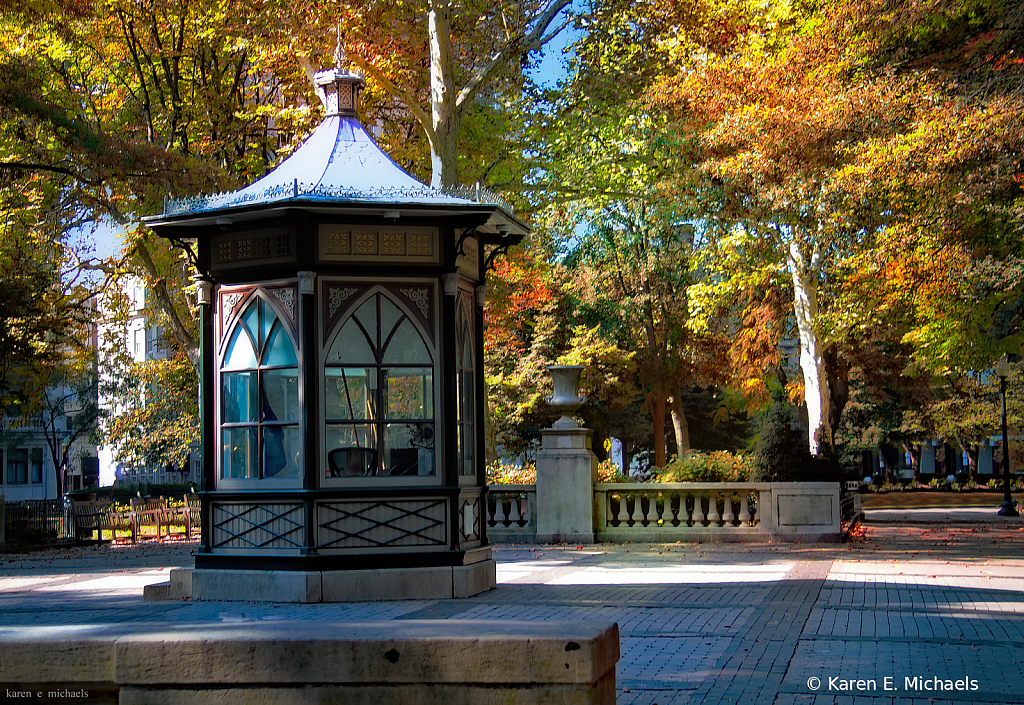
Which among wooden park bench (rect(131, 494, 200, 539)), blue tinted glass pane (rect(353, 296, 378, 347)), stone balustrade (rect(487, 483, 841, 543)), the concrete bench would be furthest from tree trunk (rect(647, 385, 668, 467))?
the concrete bench

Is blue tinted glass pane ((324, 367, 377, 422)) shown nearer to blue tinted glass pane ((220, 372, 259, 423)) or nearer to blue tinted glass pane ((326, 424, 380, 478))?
blue tinted glass pane ((326, 424, 380, 478))

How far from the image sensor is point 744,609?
36.1ft

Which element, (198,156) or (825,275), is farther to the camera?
(825,275)

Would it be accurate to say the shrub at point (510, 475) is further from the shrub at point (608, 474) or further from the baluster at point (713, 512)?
the baluster at point (713, 512)

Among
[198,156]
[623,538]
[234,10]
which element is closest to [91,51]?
[198,156]

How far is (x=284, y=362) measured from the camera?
40.0 feet

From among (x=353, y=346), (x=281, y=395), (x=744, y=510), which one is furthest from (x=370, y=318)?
(x=744, y=510)

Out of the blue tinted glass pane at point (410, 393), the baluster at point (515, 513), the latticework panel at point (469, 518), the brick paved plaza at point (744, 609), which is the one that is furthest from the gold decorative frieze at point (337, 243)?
the baluster at point (515, 513)

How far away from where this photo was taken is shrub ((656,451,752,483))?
21.6 meters

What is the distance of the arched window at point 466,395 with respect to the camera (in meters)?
12.8

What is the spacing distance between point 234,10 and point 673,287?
26.1 metres

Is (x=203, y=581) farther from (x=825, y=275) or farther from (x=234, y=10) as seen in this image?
(x=825, y=275)

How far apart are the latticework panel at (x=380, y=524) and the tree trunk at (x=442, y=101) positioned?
9.96 metres

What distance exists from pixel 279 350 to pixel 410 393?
159cm
